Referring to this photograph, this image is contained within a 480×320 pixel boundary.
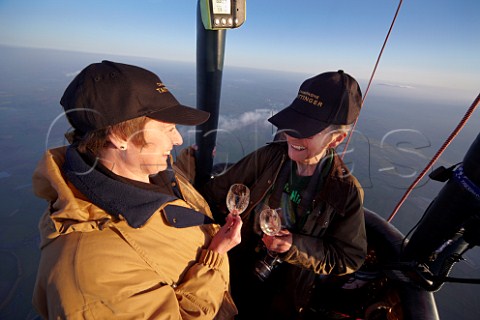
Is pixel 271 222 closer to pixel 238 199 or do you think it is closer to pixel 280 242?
pixel 280 242

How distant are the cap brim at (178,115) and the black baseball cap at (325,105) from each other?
802 millimetres

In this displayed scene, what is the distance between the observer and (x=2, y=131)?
7588cm

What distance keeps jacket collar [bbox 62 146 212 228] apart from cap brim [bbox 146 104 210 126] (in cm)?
42

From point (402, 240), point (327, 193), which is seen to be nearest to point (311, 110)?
point (327, 193)

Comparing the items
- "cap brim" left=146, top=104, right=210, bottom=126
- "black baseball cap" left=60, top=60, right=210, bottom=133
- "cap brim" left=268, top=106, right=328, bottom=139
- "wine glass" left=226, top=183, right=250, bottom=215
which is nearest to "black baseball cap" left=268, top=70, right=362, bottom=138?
"cap brim" left=268, top=106, right=328, bottom=139

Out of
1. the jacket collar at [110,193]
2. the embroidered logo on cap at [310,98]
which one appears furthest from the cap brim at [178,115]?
the embroidered logo on cap at [310,98]

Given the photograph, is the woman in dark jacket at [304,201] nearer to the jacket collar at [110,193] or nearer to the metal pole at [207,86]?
the metal pole at [207,86]

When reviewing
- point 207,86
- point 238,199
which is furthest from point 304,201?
point 207,86

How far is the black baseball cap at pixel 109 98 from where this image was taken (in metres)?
1.07

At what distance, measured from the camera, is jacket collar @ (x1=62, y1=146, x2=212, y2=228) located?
1.09 meters

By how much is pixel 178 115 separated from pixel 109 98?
36 centimetres

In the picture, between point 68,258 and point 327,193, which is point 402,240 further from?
point 68,258

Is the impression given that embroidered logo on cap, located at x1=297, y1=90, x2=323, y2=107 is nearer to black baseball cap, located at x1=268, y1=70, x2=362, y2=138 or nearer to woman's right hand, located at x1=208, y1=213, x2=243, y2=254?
black baseball cap, located at x1=268, y1=70, x2=362, y2=138

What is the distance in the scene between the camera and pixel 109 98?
1091 millimetres
